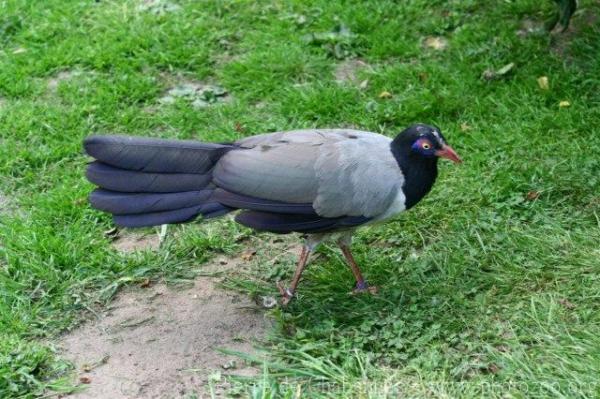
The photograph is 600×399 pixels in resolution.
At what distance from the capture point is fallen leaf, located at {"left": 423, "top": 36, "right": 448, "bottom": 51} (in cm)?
721

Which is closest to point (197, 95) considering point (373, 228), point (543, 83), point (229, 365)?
point (373, 228)

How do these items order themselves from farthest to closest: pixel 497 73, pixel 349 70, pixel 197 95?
pixel 349 70
pixel 197 95
pixel 497 73

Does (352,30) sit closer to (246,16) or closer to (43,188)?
(246,16)

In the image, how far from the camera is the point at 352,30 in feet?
24.3

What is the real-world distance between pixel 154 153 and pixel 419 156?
1.38 metres

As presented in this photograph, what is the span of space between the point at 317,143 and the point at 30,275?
1.80 m

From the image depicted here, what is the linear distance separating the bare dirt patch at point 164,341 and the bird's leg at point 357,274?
556 mm

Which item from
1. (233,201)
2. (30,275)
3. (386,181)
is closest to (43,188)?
(30,275)

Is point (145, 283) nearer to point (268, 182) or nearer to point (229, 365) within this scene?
point (229, 365)

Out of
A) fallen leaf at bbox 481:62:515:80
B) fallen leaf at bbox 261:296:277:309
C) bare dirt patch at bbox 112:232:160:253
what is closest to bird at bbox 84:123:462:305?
fallen leaf at bbox 261:296:277:309

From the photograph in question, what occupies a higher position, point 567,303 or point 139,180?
point 139,180

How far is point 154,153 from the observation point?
4770mm

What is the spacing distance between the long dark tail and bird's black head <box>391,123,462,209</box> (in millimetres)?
952

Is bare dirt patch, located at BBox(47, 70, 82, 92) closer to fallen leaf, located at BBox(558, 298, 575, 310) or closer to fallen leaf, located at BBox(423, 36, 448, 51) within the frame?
fallen leaf, located at BBox(423, 36, 448, 51)
